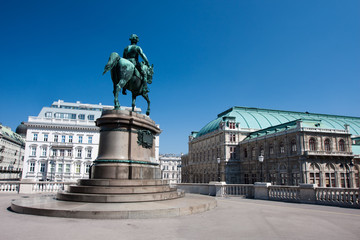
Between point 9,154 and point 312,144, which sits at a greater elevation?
point 312,144

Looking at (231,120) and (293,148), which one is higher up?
(231,120)

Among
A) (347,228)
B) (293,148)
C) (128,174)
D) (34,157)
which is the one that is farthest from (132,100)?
(34,157)

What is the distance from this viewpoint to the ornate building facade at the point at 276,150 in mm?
50312

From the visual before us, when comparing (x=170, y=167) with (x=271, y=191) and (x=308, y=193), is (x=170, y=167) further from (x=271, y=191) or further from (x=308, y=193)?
(x=308, y=193)

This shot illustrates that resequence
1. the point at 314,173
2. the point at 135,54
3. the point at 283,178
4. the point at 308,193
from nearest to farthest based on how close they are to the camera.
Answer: the point at 135,54, the point at 308,193, the point at 314,173, the point at 283,178

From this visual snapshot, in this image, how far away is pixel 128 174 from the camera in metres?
12.7

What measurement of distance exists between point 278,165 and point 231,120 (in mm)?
21144

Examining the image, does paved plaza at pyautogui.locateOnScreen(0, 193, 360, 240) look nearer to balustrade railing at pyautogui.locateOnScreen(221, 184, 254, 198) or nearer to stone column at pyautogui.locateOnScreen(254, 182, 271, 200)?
stone column at pyautogui.locateOnScreen(254, 182, 271, 200)

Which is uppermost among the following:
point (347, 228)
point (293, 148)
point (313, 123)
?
point (313, 123)

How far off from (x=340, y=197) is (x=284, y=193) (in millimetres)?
3838

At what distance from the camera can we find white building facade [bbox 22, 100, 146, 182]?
202 ft

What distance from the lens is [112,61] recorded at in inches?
557

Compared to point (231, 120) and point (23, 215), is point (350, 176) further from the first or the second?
point (23, 215)

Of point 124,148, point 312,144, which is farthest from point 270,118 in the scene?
point 124,148
